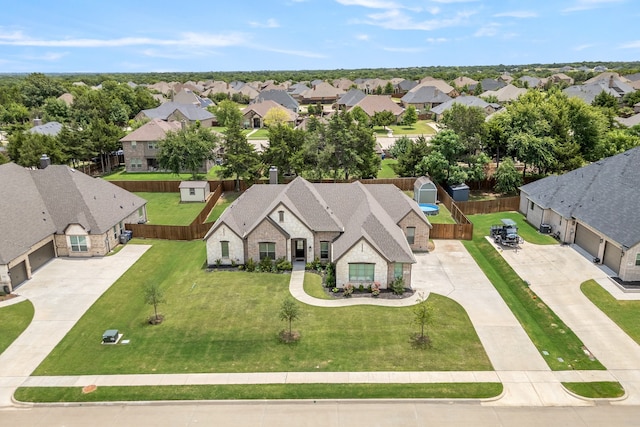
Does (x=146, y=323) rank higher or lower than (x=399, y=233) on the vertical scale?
lower

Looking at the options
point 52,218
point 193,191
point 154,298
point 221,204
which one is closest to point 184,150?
point 193,191

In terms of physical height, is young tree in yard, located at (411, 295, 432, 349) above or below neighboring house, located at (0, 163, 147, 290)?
below

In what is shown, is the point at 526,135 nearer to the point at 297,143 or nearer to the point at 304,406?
the point at 297,143

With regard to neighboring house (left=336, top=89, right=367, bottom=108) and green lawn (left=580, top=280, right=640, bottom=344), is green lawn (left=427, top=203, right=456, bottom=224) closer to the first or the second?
green lawn (left=580, top=280, right=640, bottom=344)

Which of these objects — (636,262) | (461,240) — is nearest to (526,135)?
(461,240)

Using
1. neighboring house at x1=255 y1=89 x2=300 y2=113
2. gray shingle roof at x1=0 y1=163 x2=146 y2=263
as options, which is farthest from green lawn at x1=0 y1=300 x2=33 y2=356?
neighboring house at x1=255 y1=89 x2=300 y2=113

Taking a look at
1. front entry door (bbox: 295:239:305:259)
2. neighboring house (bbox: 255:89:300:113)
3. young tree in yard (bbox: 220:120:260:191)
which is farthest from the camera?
neighboring house (bbox: 255:89:300:113)
